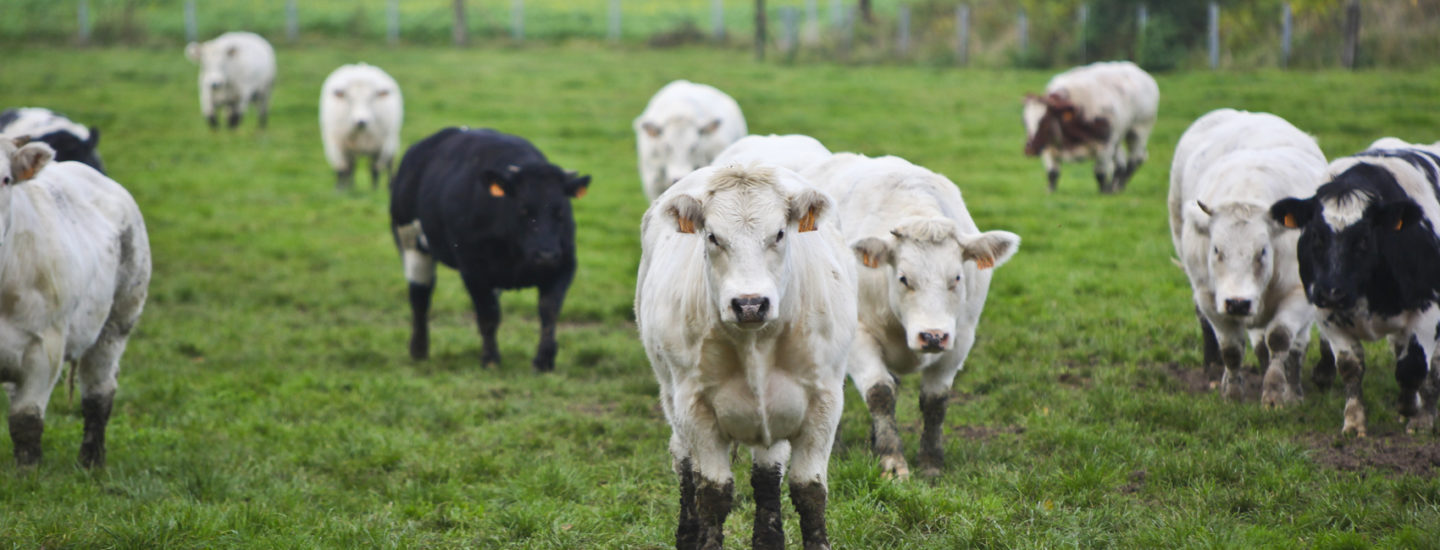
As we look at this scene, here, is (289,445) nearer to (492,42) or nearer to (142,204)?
(142,204)

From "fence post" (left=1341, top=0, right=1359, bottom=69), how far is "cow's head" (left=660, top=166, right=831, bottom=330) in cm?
2019

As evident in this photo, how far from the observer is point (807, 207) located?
4.13m

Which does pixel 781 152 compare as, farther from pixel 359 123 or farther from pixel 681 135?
pixel 359 123

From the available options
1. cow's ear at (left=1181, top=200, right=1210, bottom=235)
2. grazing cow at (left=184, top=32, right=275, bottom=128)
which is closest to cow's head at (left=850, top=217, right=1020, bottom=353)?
cow's ear at (left=1181, top=200, right=1210, bottom=235)

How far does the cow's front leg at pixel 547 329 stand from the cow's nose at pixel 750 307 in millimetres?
5046

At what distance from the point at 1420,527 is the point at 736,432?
2749 mm

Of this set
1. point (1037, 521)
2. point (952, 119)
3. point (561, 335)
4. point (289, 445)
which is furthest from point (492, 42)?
point (1037, 521)

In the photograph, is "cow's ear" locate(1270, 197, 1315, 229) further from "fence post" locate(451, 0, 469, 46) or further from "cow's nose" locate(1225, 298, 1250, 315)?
"fence post" locate(451, 0, 469, 46)

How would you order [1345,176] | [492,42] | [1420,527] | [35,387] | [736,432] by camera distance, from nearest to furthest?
[736,432] < [1420,527] < [35,387] < [1345,176] < [492,42]

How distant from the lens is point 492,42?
114ft

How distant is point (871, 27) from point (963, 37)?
405 centimetres

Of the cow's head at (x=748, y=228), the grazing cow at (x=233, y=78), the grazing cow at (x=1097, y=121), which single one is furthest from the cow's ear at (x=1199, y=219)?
the grazing cow at (x=233, y=78)

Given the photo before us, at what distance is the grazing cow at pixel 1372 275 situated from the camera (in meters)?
6.05

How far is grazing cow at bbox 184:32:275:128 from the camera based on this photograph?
2081 centimetres
